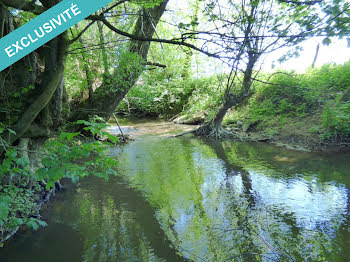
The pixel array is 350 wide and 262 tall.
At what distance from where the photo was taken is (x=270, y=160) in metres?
6.89

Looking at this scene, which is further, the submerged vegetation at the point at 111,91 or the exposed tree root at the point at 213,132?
the exposed tree root at the point at 213,132

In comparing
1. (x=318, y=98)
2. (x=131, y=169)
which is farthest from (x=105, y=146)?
(x=318, y=98)

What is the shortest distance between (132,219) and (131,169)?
8.33 feet

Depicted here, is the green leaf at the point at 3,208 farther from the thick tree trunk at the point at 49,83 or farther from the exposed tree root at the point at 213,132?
the exposed tree root at the point at 213,132

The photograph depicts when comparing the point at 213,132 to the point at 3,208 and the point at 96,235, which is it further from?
the point at 3,208

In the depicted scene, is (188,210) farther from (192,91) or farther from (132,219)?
(192,91)

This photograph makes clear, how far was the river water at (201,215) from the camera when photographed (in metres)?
2.87

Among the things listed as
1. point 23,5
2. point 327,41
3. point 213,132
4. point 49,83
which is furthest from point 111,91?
point 213,132

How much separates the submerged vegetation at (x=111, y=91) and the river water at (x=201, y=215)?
20.5 inches

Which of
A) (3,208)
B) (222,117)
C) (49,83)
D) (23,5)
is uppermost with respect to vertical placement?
(23,5)

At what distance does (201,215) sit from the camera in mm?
3787

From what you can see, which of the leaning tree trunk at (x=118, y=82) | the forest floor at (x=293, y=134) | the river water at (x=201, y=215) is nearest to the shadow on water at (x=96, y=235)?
the river water at (x=201, y=215)

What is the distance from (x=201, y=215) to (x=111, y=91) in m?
3.49

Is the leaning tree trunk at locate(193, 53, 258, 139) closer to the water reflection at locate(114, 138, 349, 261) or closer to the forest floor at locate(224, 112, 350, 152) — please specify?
the forest floor at locate(224, 112, 350, 152)
